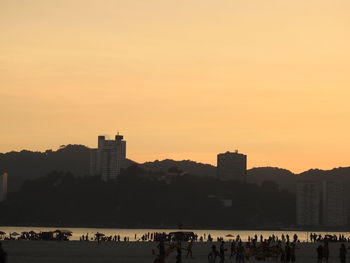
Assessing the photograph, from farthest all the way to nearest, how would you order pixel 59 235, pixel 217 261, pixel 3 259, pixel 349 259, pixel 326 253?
pixel 59 235, pixel 349 259, pixel 217 261, pixel 326 253, pixel 3 259

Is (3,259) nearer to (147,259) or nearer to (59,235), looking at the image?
(147,259)

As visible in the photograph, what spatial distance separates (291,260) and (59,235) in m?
53.8

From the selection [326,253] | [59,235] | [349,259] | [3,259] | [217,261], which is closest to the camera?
[3,259]

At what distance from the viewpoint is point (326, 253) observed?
59656 mm

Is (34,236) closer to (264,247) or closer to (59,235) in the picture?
(59,235)

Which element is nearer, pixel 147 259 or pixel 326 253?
pixel 326 253

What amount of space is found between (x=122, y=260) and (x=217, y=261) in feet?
19.5

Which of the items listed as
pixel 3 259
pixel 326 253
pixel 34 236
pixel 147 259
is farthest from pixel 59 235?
pixel 3 259

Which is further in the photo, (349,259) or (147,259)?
(349,259)

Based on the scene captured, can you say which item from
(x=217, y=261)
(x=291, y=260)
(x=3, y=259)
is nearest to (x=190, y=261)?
(x=217, y=261)

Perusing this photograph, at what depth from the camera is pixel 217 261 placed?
63.8 metres

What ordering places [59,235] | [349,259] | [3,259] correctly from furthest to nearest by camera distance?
[59,235] < [349,259] < [3,259]

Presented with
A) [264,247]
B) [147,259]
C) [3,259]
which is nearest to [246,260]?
[264,247]

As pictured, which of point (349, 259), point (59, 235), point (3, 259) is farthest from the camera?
point (59, 235)
